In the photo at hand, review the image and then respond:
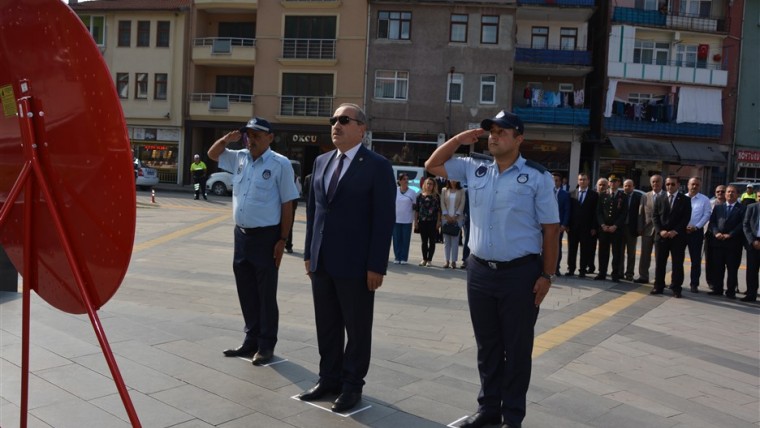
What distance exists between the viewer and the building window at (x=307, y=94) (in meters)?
37.4

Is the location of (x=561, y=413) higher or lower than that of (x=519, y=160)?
lower

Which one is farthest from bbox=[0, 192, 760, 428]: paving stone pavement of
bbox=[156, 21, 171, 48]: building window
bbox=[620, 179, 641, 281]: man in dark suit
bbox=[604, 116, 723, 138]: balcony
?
bbox=[156, 21, 171, 48]: building window

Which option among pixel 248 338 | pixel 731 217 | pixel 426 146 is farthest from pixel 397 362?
pixel 426 146

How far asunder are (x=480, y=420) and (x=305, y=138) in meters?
34.3

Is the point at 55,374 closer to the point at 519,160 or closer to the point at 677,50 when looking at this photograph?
the point at 519,160

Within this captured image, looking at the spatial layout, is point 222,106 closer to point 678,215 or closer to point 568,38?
point 568,38

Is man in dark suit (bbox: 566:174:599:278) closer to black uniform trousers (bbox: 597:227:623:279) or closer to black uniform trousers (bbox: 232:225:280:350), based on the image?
black uniform trousers (bbox: 597:227:623:279)

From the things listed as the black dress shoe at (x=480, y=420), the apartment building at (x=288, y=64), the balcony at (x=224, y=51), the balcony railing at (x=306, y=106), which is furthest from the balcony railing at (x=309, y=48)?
the black dress shoe at (x=480, y=420)

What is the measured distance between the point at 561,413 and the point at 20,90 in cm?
392

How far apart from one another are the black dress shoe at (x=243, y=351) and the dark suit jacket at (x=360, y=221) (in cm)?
142

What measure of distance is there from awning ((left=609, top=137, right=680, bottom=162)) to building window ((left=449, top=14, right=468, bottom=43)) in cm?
969

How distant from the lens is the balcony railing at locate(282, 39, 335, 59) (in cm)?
3725

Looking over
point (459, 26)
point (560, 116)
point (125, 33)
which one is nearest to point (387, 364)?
point (560, 116)

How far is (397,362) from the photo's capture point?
5.82 m
